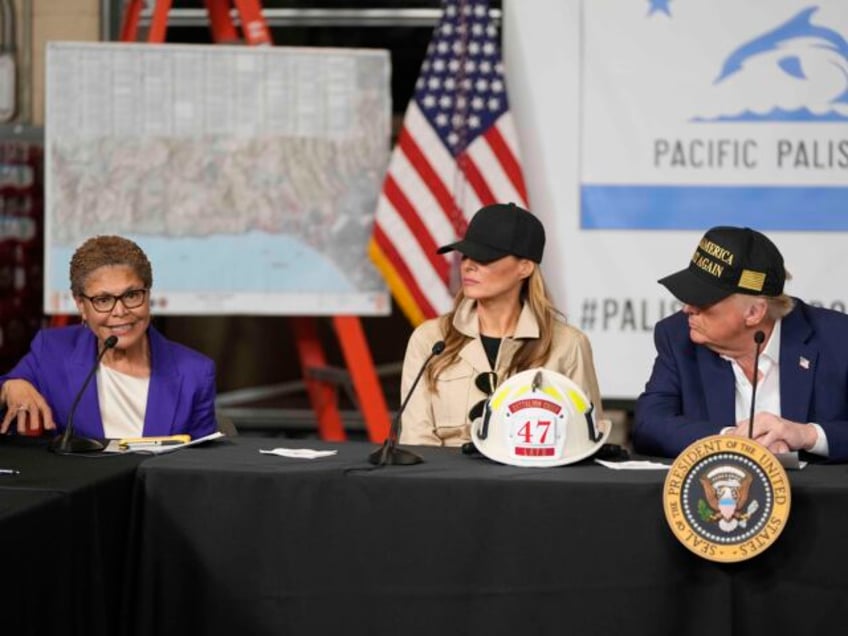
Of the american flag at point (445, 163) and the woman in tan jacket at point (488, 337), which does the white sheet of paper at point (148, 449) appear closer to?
the woman in tan jacket at point (488, 337)

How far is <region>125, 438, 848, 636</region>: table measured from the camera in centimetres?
284

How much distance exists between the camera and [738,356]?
3.48 meters

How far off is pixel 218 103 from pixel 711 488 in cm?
331

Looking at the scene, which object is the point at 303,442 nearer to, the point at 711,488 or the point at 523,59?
the point at 711,488

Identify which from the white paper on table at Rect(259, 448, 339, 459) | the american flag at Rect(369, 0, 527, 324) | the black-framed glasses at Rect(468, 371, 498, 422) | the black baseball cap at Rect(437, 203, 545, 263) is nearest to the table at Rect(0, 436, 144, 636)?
the white paper on table at Rect(259, 448, 339, 459)

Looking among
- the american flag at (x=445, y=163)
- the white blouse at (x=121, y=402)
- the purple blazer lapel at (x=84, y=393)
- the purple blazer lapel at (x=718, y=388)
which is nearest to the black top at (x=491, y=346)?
the purple blazer lapel at (x=718, y=388)

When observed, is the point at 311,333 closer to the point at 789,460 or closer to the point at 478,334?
the point at 478,334

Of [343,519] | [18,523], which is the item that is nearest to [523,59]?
[343,519]

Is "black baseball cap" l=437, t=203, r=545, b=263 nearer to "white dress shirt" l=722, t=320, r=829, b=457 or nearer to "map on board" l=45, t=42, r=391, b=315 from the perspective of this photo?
"white dress shirt" l=722, t=320, r=829, b=457

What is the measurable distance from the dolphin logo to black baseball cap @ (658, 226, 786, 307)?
2398 mm

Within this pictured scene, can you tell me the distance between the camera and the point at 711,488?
279cm

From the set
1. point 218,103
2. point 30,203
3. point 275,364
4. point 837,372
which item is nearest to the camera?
point 837,372

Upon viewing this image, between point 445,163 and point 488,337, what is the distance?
185cm

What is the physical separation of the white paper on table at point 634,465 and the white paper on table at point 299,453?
0.59 metres
